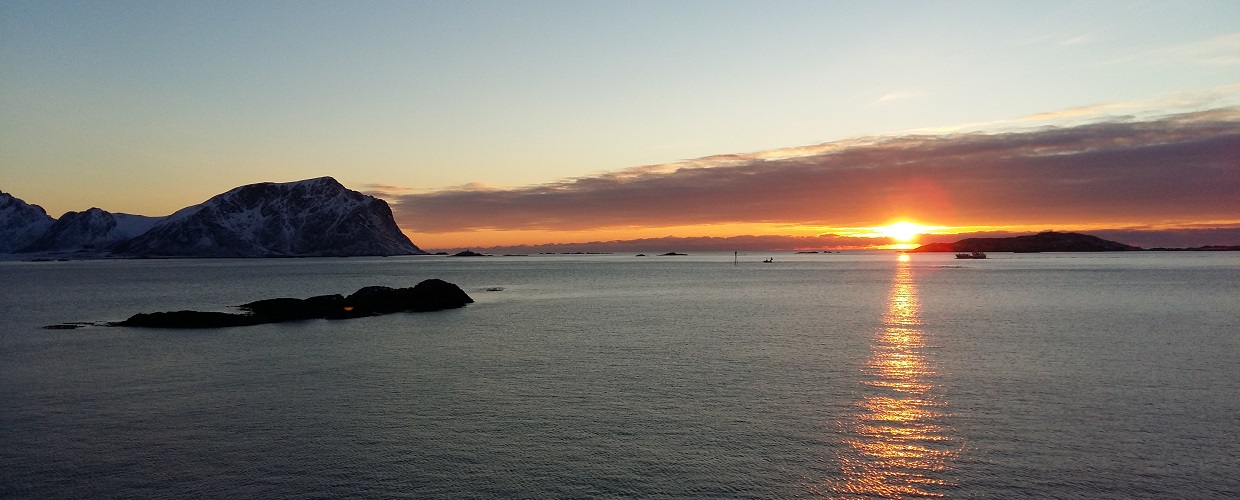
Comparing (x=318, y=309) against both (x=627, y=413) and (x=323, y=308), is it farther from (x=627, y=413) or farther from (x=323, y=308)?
(x=627, y=413)

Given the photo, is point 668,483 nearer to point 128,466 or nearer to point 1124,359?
point 128,466

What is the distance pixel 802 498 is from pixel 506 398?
40.6ft

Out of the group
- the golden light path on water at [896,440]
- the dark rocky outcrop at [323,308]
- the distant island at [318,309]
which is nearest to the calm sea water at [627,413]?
the golden light path on water at [896,440]

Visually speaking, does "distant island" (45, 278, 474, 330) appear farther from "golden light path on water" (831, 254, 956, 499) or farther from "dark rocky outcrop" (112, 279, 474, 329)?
"golden light path on water" (831, 254, 956, 499)

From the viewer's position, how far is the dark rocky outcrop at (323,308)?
50375mm

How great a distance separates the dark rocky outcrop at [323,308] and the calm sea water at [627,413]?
5227mm

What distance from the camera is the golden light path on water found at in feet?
48.9

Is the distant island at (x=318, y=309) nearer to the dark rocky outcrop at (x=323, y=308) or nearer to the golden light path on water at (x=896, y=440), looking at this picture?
the dark rocky outcrop at (x=323, y=308)

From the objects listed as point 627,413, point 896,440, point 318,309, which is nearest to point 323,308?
point 318,309

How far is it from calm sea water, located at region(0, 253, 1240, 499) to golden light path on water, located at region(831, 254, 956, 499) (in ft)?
0.28

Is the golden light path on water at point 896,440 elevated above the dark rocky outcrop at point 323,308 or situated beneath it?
situated beneath

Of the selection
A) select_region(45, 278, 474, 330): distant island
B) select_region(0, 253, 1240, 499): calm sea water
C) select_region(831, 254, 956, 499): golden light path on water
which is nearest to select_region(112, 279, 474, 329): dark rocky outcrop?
select_region(45, 278, 474, 330): distant island

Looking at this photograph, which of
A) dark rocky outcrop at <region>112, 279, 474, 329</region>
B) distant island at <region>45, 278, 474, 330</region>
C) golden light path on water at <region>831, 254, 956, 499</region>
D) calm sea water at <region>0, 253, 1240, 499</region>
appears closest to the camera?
golden light path on water at <region>831, 254, 956, 499</region>

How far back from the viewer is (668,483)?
49.4 feet
